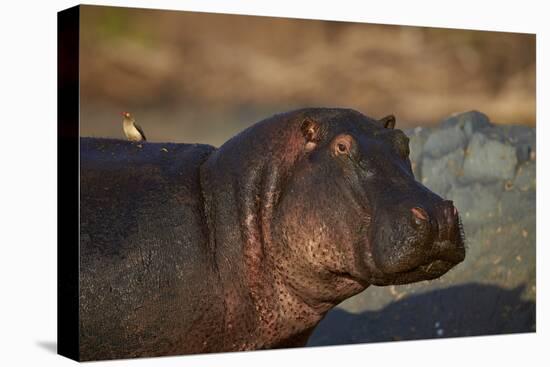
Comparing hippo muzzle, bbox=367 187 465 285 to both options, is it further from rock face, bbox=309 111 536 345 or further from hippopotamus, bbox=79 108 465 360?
rock face, bbox=309 111 536 345

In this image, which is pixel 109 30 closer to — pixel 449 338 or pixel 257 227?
pixel 257 227

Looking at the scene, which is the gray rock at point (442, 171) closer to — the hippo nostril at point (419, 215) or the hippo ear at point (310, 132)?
the hippo ear at point (310, 132)

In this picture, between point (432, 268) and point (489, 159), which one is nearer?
point (432, 268)

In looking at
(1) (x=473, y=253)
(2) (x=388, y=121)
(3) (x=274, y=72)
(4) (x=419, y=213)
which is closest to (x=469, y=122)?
(1) (x=473, y=253)

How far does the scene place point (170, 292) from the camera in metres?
5.81

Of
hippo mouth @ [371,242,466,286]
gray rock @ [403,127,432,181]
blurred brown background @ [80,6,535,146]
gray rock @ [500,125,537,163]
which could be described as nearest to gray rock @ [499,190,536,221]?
gray rock @ [500,125,537,163]

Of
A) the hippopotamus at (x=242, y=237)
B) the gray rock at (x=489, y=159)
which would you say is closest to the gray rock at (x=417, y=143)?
the gray rock at (x=489, y=159)

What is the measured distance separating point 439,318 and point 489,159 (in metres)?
1.63

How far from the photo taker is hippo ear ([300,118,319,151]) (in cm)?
595

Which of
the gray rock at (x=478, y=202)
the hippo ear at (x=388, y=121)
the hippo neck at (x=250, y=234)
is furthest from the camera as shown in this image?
the gray rock at (x=478, y=202)

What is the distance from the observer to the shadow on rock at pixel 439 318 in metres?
9.39

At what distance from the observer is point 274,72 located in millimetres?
8797

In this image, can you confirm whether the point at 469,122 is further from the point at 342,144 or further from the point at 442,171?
the point at 342,144

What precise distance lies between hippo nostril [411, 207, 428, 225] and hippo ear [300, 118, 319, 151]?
2.58ft
